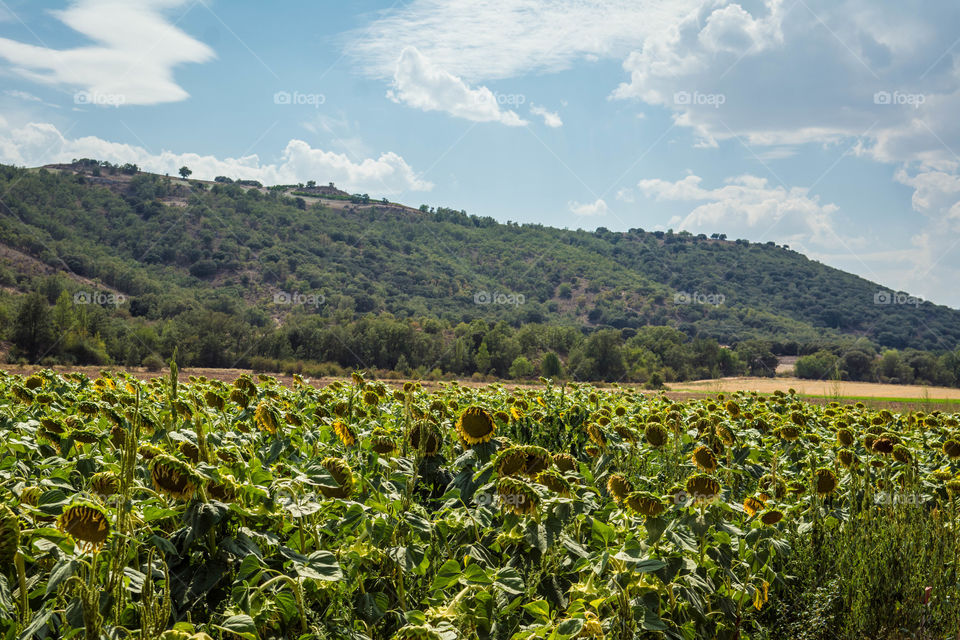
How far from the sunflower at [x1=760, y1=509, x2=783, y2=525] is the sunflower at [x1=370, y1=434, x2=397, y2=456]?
1.84 metres

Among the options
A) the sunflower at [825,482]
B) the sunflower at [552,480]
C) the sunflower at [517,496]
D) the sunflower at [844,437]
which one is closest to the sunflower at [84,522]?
the sunflower at [517,496]

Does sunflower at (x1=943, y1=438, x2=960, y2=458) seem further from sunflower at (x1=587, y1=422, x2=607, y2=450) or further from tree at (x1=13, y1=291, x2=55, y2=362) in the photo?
tree at (x1=13, y1=291, x2=55, y2=362)

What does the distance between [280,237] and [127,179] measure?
126 ft

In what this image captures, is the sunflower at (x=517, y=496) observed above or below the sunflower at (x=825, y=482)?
above

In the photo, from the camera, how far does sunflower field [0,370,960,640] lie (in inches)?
66.1

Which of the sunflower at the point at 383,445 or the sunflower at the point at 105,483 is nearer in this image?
the sunflower at the point at 105,483

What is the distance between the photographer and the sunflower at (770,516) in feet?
9.79

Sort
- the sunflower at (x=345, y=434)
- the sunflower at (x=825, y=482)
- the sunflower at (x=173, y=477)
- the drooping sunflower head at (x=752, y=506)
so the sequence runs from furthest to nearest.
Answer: the sunflower at (x=825, y=482)
the sunflower at (x=345, y=434)
the drooping sunflower head at (x=752, y=506)
the sunflower at (x=173, y=477)

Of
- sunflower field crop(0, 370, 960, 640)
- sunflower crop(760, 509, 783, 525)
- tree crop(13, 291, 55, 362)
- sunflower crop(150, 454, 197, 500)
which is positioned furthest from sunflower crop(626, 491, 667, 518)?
tree crop(13, 291, 55, 362)

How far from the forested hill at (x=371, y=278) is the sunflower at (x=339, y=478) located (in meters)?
44.1

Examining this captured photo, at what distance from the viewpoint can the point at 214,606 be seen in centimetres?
207

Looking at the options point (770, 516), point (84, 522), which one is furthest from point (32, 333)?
point (770, 516)

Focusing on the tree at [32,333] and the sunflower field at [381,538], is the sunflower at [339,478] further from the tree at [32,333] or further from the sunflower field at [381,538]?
the tree at [32,333]

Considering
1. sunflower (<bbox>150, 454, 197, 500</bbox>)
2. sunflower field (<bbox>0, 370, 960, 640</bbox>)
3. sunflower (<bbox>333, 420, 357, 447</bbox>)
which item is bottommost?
sunflower field (<bbox>0, 370, 960, 640</bbox>)
